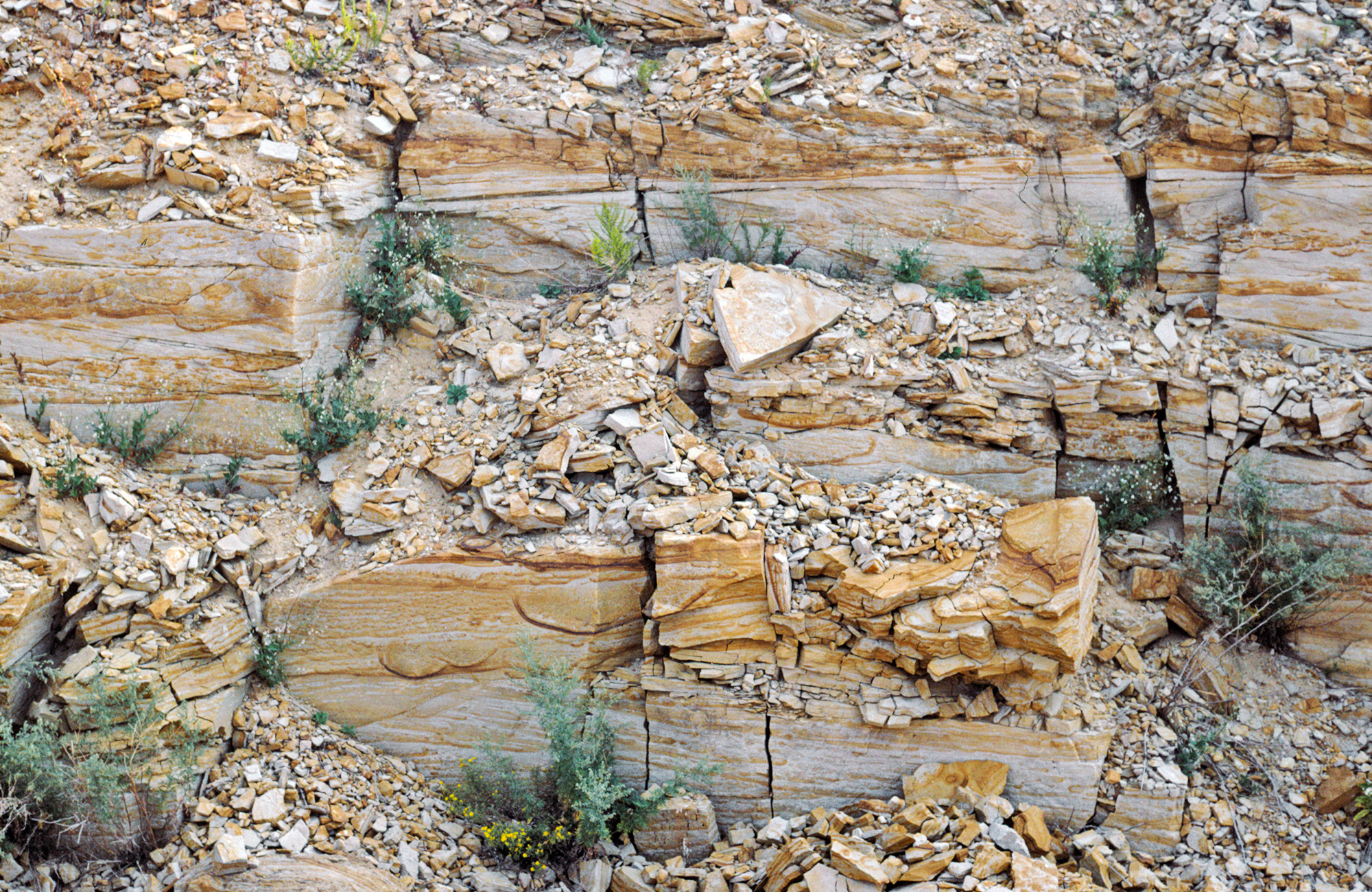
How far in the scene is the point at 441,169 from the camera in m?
8.28

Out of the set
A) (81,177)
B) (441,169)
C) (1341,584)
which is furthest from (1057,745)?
(81,177)

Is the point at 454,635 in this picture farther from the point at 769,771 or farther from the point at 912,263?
the point at 912,263

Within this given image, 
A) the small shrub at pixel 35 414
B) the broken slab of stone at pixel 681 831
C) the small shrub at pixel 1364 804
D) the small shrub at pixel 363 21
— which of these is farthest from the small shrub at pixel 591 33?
the small shrub at pixel 1364 804

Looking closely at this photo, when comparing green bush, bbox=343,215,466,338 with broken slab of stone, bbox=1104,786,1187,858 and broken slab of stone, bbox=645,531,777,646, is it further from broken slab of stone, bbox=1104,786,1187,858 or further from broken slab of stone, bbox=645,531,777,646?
broken slab of stone, bbox=1104,786,1187,858

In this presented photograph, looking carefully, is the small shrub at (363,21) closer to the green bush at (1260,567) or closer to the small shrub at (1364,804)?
the green bush at (1260,567)

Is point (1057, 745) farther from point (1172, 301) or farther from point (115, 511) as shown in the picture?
point (115, 511)

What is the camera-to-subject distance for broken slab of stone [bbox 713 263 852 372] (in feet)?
23.9

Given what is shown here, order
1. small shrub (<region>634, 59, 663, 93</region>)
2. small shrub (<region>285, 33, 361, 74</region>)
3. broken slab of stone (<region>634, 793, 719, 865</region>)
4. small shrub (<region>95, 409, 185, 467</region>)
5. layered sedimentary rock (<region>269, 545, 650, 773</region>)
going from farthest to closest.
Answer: small shrub (<region>634, 59, 663, 93</region>), small shrub (<region>285, 33, 361, 74</region>), small shrub (<region>95, 409, 185, 467</region>), layered sedimentary rock (<region>269, 545, 650, 773</region>), broken slab of stone (<region>634, 793, 719, 865</region>)

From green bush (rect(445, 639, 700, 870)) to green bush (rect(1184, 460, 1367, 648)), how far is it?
401 centimetres

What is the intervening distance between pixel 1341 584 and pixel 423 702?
257 inches

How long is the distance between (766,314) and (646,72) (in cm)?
260

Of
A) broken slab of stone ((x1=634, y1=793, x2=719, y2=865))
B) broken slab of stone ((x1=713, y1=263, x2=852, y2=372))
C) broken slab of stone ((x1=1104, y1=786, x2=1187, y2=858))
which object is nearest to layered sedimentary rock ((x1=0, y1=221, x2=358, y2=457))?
broken slab of stone ((x1=713, y1=263, x2=852, y2=372))

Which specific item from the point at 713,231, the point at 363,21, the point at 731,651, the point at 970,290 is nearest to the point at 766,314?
the point at 713,231

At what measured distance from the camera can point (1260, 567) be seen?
7.11 m
